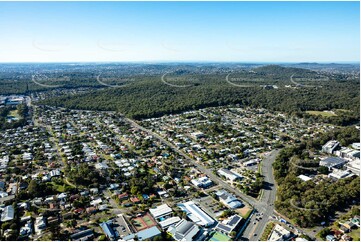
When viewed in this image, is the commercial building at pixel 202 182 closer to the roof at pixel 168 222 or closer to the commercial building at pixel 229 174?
the commercial building at pixel 229 174

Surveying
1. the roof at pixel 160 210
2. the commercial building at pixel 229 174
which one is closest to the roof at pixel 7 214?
the roof at pixel 160 210

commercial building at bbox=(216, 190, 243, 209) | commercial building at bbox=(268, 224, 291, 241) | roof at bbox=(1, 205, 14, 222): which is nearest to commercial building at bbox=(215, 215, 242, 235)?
commercial building at bbox=(216, 190, 243, 209)

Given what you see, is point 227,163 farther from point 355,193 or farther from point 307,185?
point 355,193

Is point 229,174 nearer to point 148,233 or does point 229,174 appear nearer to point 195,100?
point 148,233

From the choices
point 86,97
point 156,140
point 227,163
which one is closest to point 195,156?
point 227,163

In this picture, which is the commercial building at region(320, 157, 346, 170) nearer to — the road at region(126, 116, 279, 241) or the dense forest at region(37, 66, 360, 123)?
the road at region(126, 116, 279, 241)

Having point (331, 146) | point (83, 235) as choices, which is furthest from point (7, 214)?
point (331, 146)
